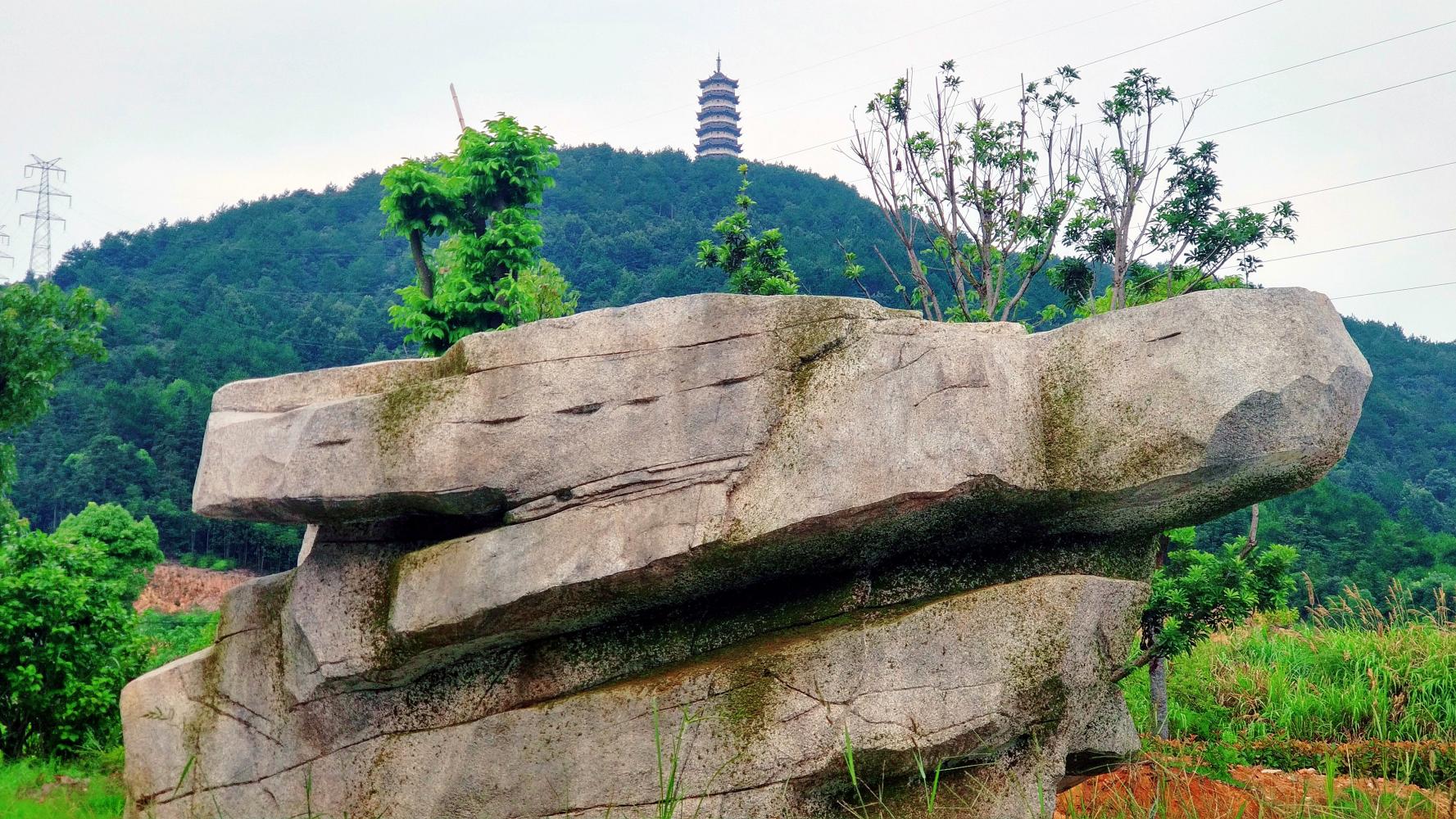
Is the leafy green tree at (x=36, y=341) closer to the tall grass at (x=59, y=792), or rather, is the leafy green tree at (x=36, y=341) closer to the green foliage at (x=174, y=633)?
the green foliage at (x=174, y=633)

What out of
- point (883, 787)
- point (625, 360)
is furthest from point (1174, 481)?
point (625, 360)

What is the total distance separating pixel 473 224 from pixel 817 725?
10328mm

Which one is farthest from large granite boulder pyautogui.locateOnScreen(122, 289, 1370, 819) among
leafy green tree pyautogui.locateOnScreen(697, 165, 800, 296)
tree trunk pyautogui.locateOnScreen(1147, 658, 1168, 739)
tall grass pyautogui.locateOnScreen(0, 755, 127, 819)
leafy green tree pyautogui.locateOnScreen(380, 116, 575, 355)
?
leafy green tree pyautogui.locateOnScreen(697, 165, 800, 296)

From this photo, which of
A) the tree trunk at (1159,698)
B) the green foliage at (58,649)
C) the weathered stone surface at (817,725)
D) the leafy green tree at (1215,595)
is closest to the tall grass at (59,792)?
the green foliage at (58,649)

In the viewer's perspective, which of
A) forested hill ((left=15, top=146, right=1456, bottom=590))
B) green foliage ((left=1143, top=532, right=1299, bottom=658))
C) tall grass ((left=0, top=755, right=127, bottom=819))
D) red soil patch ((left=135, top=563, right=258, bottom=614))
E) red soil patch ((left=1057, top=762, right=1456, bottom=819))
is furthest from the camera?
red soil patch ((left=135, top=563, right=258, bottom=614))

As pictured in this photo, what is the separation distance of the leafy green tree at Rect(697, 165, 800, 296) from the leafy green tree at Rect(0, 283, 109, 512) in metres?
8.69

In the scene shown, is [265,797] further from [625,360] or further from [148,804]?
[625,360]

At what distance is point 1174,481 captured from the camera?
19.0 ft

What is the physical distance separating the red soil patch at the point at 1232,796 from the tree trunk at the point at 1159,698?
131 centimetres

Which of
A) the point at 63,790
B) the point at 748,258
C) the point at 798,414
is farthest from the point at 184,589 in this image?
the point at 798,414

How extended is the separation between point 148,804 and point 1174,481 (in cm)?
677

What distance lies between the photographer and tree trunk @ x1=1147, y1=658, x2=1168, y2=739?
32.0ft

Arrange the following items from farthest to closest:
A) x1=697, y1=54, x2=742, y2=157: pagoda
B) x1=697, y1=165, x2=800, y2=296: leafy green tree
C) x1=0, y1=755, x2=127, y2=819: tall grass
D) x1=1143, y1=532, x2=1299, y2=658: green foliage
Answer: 1. x1=697, y1=54, x2=742, y2=157: pagoda
2. x1=697, y1=165, x2=800, y2=296: leafy green tree
3. x1=1143, y1=532, x2=1299, y2=658: green foliage
4. x1=0, y1=755, x2=127, y2=819: tall grass

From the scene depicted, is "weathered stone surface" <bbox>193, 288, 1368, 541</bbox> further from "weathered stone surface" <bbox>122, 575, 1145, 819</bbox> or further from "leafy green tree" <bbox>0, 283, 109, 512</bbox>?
"leafy green tree" <bbox>0, 283, 109, 512</bbox>
